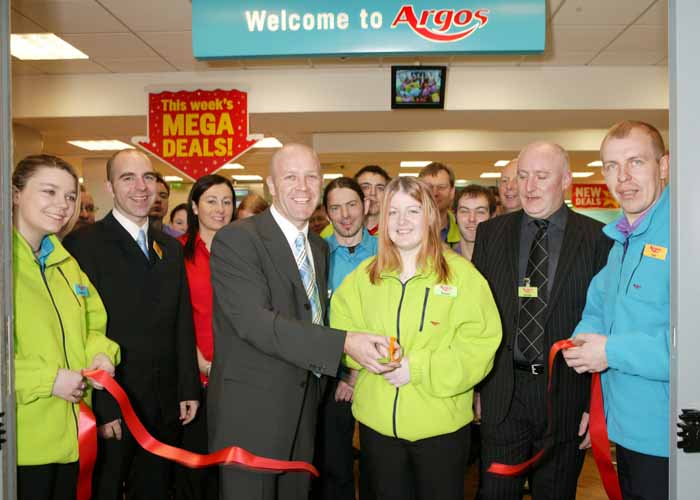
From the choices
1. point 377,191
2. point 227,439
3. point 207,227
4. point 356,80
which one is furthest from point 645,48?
point 227,439

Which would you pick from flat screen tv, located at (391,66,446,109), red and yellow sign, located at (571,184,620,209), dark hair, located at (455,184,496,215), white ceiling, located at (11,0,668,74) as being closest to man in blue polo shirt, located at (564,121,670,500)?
dark hair, located at (455,184,496,215)

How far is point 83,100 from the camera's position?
755 centimetres

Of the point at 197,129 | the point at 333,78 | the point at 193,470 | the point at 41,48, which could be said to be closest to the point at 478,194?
the point at 193,470

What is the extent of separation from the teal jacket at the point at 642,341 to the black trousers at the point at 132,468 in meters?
2.08

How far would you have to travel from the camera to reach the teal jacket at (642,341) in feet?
6.36

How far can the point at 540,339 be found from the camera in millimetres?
2529

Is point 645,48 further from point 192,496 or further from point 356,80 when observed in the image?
point 192,496

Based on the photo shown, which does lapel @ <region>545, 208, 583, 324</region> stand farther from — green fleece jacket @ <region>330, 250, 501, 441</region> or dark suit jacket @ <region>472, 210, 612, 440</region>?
green fleece jacket @ <region>330, 250, 501, 441</region>

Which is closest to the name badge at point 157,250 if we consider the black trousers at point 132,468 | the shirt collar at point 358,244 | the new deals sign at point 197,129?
the black trousers at point 132,468

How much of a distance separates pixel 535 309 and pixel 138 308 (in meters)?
1.85

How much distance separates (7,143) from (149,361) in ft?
4.78

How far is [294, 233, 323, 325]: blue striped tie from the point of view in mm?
2387

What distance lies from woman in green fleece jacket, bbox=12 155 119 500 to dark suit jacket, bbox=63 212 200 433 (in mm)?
272

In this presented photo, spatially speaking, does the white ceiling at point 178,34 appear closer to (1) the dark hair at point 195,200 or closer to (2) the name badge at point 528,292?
(1) the dark hair at point 195,200
